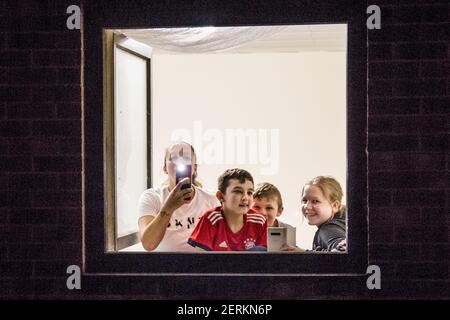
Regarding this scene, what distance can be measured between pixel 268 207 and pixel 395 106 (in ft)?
4.16

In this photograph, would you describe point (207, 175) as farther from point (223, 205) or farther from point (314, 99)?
point (314, 99)

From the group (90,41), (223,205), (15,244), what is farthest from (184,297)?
(90,41)

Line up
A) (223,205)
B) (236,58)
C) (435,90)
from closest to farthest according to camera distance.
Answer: (435,90)
(223,205)
(236,58)

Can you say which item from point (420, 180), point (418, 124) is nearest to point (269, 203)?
point (420, 180)

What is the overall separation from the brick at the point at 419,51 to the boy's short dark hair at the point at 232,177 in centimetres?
141

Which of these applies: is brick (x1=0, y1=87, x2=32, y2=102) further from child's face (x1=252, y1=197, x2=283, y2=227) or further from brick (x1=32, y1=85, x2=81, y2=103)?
child's face (x1=252, y1=197, x2=283, y2=227)

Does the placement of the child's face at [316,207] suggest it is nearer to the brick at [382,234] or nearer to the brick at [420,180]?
the brick at [382,234]

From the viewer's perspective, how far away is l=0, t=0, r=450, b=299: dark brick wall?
5.93 metres

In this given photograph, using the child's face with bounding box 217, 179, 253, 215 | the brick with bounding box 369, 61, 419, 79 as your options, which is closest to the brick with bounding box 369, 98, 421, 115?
the brick with bounding box 369, 61, 419, 79

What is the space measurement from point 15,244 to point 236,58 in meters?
2.33

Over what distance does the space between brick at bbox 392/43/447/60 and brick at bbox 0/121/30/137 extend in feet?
8.54

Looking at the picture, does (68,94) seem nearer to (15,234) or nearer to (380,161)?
(15,234)

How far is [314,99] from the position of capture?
7.40 metres

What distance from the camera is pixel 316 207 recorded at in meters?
6.47
